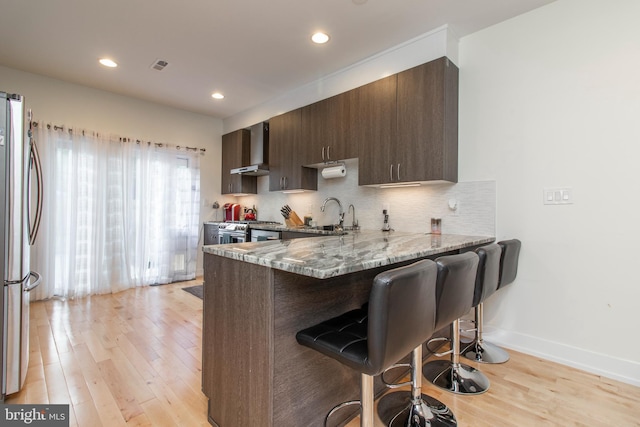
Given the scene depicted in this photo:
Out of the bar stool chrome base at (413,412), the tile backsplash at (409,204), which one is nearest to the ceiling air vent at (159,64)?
the tile backsplash at (409,204)

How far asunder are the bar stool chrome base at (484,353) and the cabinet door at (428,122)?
1380 mm

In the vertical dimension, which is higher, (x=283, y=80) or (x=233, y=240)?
(x=283, y=80)

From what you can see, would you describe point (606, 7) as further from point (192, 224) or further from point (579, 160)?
point (192, 224)

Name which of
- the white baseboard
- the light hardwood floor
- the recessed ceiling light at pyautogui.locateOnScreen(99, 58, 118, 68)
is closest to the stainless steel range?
the light hardwood floor

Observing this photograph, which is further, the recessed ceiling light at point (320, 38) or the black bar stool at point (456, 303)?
the recessed ceiling light at point (320, 38)

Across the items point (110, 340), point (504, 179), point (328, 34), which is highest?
point (328, 34)

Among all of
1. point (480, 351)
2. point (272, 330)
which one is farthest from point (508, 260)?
point (272, 330)

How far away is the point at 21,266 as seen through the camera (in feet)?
5.69

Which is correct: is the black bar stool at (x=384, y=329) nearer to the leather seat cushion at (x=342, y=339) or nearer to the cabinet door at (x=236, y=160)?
the leather seat cushion at (x=342, y=339)

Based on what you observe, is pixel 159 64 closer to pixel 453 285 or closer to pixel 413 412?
pixel 453 285

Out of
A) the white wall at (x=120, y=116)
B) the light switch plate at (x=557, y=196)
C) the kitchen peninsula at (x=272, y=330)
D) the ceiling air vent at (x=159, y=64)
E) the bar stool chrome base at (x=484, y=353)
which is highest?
the ceiling air vent at (x=159, y=64)

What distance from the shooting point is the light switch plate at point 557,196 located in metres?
2.17

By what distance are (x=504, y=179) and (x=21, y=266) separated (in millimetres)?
3438

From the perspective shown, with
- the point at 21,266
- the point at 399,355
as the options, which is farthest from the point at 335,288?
the point at 21,266
